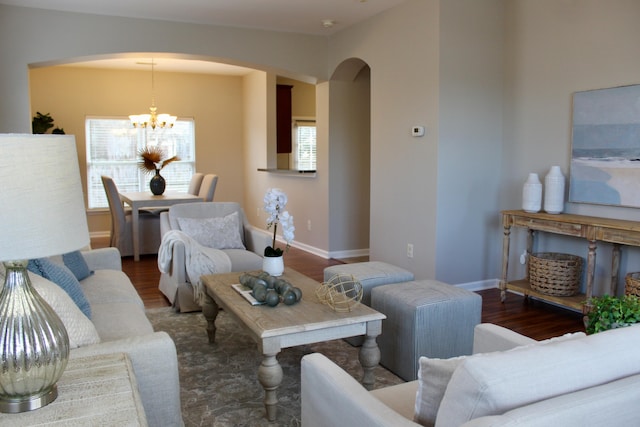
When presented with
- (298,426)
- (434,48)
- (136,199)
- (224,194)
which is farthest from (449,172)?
(224,194)

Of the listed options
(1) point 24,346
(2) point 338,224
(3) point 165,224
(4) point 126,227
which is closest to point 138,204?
(4) point 126,227

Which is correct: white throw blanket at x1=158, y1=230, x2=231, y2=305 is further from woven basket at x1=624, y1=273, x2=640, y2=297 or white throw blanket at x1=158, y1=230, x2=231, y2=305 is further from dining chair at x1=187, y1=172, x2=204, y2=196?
dining chair at x1=187, y1=172, x2=204, y2=196

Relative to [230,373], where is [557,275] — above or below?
above

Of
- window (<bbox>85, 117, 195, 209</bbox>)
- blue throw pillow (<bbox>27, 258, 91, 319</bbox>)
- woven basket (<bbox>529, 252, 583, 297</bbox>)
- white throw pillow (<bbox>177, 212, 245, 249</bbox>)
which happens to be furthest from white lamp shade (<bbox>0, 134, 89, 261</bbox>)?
window (<bbox>85, 117, 195, 209</bbox>)

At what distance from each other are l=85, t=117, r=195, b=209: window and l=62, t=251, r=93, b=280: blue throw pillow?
5415 mm

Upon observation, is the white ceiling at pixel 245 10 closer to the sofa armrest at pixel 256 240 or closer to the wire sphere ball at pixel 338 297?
the sofa armrest at pixel 256 240

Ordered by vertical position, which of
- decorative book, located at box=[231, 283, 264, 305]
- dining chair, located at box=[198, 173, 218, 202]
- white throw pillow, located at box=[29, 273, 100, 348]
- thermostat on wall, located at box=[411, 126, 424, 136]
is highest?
thermostat on wall, located at box=[411, 126, 424, 136]

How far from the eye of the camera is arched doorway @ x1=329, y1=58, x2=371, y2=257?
641 centimetres

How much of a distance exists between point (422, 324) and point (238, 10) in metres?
3.70

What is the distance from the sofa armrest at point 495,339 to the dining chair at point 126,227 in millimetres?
5459

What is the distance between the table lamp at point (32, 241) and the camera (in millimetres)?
1191

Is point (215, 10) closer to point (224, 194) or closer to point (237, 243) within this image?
point (237, 243)

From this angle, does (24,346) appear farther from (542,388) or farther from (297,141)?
(297,141)

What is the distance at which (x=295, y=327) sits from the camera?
2498 mm
